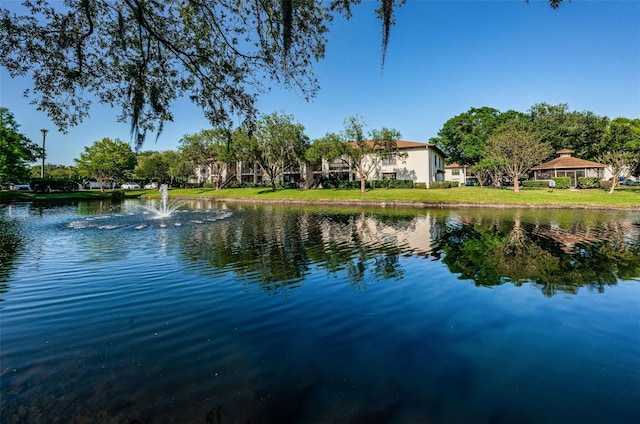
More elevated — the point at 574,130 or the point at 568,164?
the point at 574,130

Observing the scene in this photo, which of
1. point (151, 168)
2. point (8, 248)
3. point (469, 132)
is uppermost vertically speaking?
point (469, 132)

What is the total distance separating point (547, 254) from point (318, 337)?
38.5ft

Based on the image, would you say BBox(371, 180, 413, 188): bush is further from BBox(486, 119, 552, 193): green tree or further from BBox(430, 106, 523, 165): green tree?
BBox(430, 106, 523, 165): green tree

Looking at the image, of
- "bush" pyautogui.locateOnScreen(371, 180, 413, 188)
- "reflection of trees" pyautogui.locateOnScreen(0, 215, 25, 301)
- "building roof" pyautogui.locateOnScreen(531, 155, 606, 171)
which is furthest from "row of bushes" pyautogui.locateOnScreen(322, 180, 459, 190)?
"reflection of trees" pyautogui.locateOnScreen(0, 215, 25, 301)

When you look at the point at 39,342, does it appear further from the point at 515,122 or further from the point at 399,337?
the point at 515,122

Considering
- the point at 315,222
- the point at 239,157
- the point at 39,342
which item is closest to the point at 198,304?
the point at 39,342

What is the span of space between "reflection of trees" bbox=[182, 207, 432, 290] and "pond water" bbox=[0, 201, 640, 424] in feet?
0.47

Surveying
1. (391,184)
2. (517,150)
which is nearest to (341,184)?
(391,184)

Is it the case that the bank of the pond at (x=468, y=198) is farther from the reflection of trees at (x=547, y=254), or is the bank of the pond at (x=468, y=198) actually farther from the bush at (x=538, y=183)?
the reflection of trees at (x=547, y=254)

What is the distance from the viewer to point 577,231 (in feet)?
61.8

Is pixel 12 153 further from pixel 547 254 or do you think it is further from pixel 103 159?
pixel 547 254

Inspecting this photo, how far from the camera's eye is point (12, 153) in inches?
1564

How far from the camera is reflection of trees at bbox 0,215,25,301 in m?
9.45

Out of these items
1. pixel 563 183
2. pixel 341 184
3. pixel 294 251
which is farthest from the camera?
pixel 341 184
